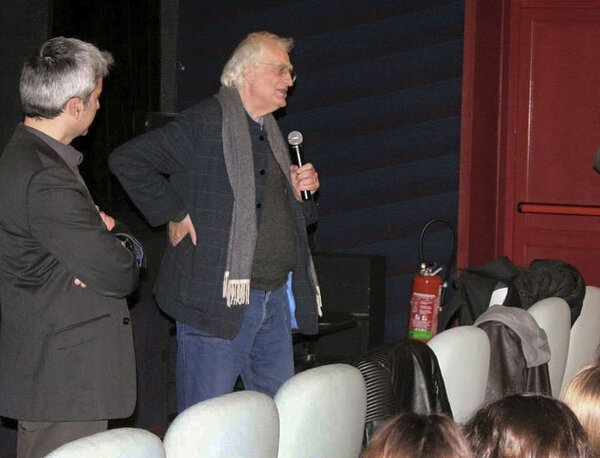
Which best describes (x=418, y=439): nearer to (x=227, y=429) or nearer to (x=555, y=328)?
(x=227, y=429)

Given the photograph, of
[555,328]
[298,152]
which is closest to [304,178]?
[298,152]

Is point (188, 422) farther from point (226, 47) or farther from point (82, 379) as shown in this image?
point (226, 47)

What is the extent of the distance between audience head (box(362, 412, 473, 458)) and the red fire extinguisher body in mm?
3480

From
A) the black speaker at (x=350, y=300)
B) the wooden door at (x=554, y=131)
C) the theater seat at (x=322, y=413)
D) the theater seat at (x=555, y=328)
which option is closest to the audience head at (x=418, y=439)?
the theater seat at (x=322, y=413)

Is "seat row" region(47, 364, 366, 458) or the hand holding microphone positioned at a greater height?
the hand holding microphone

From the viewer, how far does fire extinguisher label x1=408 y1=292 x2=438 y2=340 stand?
5.29m

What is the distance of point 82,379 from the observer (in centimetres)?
248

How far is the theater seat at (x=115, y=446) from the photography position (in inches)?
60.9

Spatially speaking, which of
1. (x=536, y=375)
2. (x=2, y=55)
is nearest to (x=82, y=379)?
(x=536, y=375)

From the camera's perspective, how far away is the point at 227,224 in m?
3.17

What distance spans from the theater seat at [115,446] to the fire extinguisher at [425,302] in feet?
12.0

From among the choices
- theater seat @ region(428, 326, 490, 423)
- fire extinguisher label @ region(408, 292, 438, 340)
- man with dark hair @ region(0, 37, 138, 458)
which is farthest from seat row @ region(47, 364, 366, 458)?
fire extinguisher label @ region(408, 292, 438, 340)

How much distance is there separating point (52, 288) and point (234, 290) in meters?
0.74

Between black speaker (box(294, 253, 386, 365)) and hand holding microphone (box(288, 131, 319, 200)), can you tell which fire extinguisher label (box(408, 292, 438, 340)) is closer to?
black speaker (box(294, 253, 386, 365))
